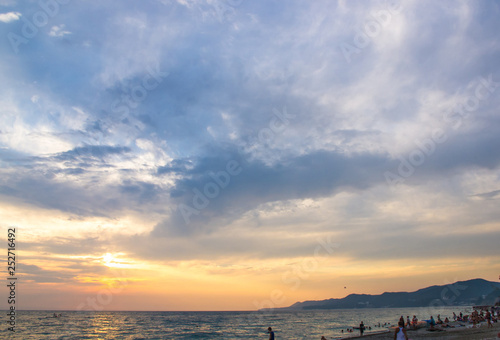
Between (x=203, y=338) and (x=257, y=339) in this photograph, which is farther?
(x=203, y=338)

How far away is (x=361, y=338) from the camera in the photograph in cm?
4219

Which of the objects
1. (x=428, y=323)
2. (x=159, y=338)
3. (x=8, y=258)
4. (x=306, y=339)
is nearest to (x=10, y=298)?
(x=8, y=258)

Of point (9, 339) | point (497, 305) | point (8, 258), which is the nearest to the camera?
point (8, 258)

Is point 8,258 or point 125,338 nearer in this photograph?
point 8,258

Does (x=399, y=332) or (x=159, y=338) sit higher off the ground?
(x=399, y=332)

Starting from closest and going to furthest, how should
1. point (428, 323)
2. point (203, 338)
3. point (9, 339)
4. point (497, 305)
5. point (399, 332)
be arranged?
point (399, 332) < point (428, 323) < point (9, 339) < point (203, 338) < point (497, 305)

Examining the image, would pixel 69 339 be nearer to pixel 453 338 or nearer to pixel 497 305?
pixel 453 338

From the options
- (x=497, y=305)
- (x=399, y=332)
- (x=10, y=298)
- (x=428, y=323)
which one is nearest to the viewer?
(x=399, y=332)

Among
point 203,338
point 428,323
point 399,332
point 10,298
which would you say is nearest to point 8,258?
point 10,298

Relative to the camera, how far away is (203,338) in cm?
6194

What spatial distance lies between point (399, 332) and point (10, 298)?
3406 centimetres

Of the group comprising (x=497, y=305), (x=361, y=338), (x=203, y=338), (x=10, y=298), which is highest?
(x=10, y=298)

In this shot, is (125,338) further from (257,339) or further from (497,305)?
(497,305)

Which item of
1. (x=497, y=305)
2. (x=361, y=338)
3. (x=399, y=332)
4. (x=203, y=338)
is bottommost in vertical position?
(x=497, y=305)
